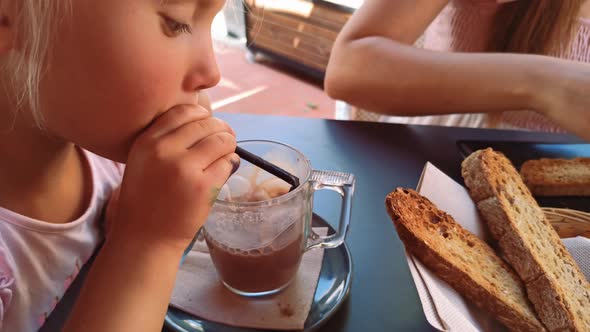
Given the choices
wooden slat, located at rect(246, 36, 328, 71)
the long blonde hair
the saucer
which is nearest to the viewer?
the saucer

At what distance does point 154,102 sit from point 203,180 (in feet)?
0.30

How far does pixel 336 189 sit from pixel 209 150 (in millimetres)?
178

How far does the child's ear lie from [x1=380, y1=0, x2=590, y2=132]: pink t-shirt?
94cm

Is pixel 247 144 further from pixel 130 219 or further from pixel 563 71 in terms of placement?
pixel 563 71

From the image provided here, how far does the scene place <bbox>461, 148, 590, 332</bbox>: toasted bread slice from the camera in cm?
49

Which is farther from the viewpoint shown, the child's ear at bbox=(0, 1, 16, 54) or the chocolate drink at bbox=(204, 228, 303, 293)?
the chocolate drink at bbox=(204, 228, 303, 293)

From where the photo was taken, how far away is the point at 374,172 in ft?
2.40

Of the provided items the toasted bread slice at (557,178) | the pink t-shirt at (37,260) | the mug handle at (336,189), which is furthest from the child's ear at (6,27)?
the toasted bread slice at (557,178)

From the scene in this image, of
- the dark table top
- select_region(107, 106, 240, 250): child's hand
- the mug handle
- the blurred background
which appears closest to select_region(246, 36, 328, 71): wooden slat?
the blurred background

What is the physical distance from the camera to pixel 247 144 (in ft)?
1.93

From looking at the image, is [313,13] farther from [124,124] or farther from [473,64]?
[124,124]

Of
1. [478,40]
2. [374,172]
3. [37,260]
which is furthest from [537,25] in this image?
[37,260]

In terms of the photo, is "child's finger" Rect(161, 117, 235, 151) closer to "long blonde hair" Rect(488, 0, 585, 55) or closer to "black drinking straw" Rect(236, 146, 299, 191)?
"black drinking straw" Rect(236, 146, 299, 191)

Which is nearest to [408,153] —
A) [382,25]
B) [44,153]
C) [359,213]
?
[359,213]
